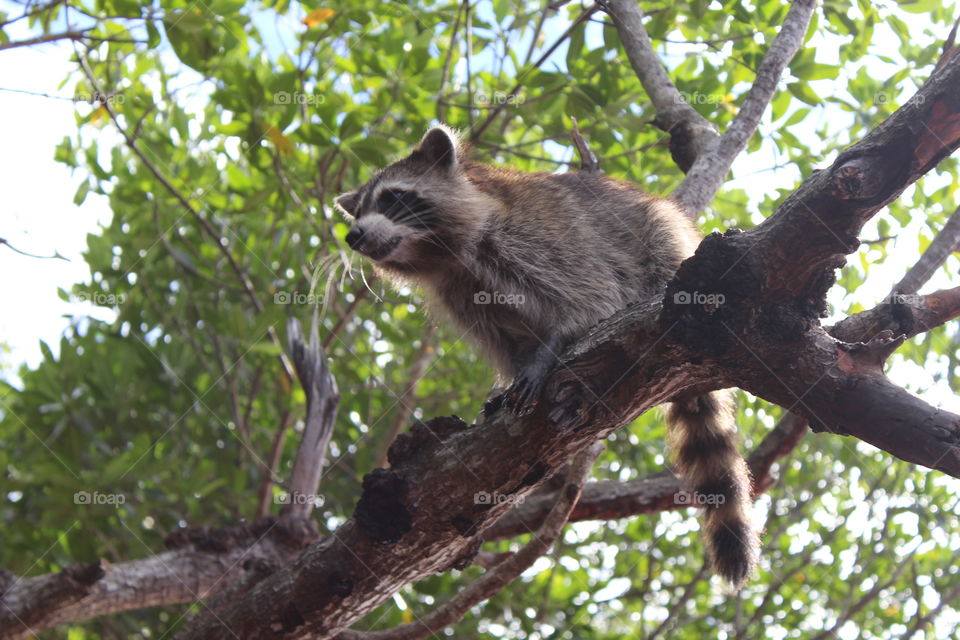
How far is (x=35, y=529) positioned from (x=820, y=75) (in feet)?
18.2

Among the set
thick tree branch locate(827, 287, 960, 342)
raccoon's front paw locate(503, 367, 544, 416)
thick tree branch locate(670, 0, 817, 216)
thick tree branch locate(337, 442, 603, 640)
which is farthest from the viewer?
thick tree branch locate(670, 0, 817, 216)

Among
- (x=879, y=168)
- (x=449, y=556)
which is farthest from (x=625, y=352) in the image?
(x=449, y=556)

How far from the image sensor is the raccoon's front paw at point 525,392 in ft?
9.92

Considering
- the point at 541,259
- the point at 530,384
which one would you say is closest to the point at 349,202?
the point at 541,259

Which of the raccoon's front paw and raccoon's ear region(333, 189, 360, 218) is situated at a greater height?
raccoon's ear region(333, 189, 360, 218)

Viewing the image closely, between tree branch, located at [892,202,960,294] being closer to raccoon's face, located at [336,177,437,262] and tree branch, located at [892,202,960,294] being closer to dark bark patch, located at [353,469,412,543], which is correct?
raccoon's face, located at [336,177,437,262]

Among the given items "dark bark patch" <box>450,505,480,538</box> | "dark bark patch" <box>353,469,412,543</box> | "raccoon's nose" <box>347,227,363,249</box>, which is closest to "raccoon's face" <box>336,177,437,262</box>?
"raccoon's nose" <box>347,227,363,249</box>

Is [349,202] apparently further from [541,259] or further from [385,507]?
[385,507]

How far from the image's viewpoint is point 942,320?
270 centimetres

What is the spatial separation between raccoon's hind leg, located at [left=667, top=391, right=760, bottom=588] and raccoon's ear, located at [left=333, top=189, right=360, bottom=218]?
203 centimetres

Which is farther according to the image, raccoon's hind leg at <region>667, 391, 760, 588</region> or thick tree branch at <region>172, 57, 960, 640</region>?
raccoon's hind leg at <region>667, 391, 760, 588</region>

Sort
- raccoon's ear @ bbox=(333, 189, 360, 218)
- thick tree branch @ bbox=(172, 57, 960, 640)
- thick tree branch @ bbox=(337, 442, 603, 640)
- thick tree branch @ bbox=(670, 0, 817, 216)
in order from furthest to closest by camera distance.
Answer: raccoon's ear @ bbox=(333, 189, 360, 218), thick tree branch @ bbox=(670, 0, 817, 216), thick tree branch @ bbox=(337, 442, 603, 640), thick tree branch @ bbox=(172, 57, 960, 640)

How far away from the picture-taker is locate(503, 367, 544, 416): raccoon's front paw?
3023mm

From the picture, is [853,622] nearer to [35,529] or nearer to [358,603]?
[358,603]
